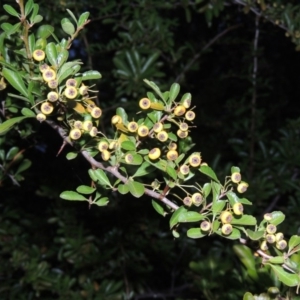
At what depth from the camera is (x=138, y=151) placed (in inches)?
28.6

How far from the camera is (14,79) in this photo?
0.70 meters

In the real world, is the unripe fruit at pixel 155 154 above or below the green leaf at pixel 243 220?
below

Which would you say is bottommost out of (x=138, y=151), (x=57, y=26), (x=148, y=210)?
(x=148, y=210)

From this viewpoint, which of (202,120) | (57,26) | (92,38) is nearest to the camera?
(57,26)

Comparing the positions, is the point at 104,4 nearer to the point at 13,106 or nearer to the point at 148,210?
the point at 148,210

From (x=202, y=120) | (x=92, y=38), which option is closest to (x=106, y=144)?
(x=202, y=120)

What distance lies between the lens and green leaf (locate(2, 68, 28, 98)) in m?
0.70

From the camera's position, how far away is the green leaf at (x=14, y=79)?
0.70 metres

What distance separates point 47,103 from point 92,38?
156 cm

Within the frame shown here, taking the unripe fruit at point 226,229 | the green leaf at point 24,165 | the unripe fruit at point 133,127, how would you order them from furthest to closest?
the green leaf at point 24,165 < the unripe fruit at point 133,127 < the unripe fruit at point 226,229

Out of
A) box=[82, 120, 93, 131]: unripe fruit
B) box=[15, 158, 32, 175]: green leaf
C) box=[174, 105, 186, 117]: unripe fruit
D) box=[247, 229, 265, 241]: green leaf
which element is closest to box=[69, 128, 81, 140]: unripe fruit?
box=[82, 120, 93, 131]: unripe fruit

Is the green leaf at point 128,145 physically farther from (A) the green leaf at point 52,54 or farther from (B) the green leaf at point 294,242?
(B) the green leaf at point 294,242

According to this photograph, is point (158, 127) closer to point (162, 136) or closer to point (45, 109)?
point (162, 136)

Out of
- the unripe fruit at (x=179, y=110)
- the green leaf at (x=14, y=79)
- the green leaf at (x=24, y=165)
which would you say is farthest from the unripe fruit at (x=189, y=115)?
the green leaf at (x=24, y=165)
